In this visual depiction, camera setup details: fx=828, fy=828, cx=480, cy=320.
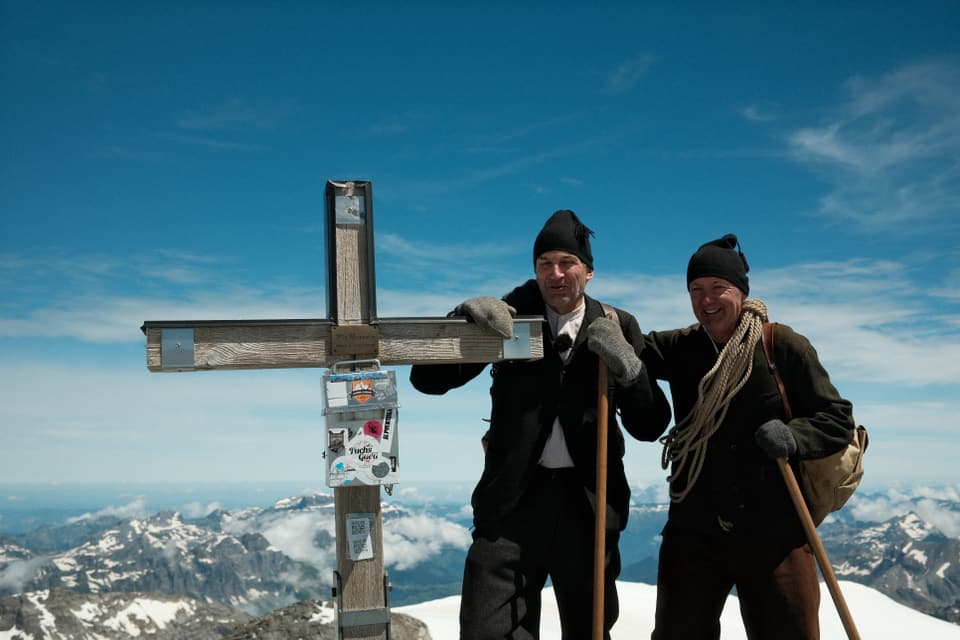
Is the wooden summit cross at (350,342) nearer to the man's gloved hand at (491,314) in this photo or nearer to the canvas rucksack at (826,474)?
the man's gloved hand at (491,314)

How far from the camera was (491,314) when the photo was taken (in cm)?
477

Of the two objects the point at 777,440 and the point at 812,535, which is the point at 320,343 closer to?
the point at 777,440

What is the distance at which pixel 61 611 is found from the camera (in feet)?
67.6

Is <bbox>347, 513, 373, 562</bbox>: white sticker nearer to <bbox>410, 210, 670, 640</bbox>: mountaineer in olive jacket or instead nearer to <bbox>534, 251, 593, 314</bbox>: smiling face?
<bbox>410, 210, 670, 640</bbox>: mountaineer in olive jacket

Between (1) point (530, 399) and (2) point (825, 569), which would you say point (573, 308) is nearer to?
(1) point (530, 399)

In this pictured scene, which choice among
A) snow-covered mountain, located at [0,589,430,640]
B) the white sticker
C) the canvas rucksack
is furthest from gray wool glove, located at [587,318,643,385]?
snow-covered mountain, located at [0,589,430,640]

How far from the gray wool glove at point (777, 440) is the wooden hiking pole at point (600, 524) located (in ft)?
3.00

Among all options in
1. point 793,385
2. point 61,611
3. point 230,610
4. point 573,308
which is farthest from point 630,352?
point 230,610

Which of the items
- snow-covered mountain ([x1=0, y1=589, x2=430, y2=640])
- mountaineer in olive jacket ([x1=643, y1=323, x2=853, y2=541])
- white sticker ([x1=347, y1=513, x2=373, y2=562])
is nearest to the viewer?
white sticker ([x1=347, y1=513, x2=373, y2=562])

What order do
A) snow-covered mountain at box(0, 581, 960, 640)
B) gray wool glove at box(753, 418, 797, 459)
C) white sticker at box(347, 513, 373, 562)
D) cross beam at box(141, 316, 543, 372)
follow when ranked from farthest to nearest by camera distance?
snow-covered mountain at box(0, 581, 960, 640)
gray wool glove at box(753, 418, 797, 459)
white sticker at box(347, 513, 373, 562)
cross beam at box(141, 316, 543, 372)

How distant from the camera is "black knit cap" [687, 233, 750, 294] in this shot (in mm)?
5094

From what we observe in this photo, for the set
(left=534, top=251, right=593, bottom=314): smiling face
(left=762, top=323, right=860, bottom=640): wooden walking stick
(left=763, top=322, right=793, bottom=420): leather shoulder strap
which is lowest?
(left=762, top=323, right=860, bottom=640): wooden walking stick

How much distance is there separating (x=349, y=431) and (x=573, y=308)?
5.26 ft

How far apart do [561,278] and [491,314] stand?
21.3 inches
